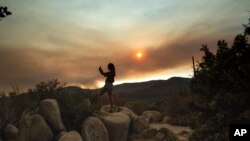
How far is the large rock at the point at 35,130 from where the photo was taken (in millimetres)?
15719

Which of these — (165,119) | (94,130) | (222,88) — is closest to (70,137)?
(94,130)

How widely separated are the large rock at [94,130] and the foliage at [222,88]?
5.78 metres

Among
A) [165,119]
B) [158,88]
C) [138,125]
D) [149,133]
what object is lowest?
[149,133]

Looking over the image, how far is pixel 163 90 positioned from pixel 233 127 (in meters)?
86.9

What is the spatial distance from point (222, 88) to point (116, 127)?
7519 mm

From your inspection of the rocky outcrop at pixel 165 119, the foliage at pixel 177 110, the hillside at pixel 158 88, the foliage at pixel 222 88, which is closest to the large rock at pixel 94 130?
the foliage at pixel 222 88

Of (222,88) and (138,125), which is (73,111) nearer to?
(138,125)

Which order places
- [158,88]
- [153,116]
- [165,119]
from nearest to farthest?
[165,119] < [153,116] < [158,88]

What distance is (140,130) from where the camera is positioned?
19344 millimetres

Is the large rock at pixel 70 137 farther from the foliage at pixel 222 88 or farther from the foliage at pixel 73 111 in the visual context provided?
the foliage at pixel 222 88

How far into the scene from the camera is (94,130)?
1695 centimetres

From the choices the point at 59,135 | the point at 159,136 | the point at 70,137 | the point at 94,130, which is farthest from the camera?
the point at 159,136

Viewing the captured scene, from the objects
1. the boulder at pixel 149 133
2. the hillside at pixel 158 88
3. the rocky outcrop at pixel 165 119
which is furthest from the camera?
the hillside at pixel 158 88

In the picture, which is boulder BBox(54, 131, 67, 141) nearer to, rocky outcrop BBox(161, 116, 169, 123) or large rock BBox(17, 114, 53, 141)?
large rock BBox(17, 114, 53, 141)
